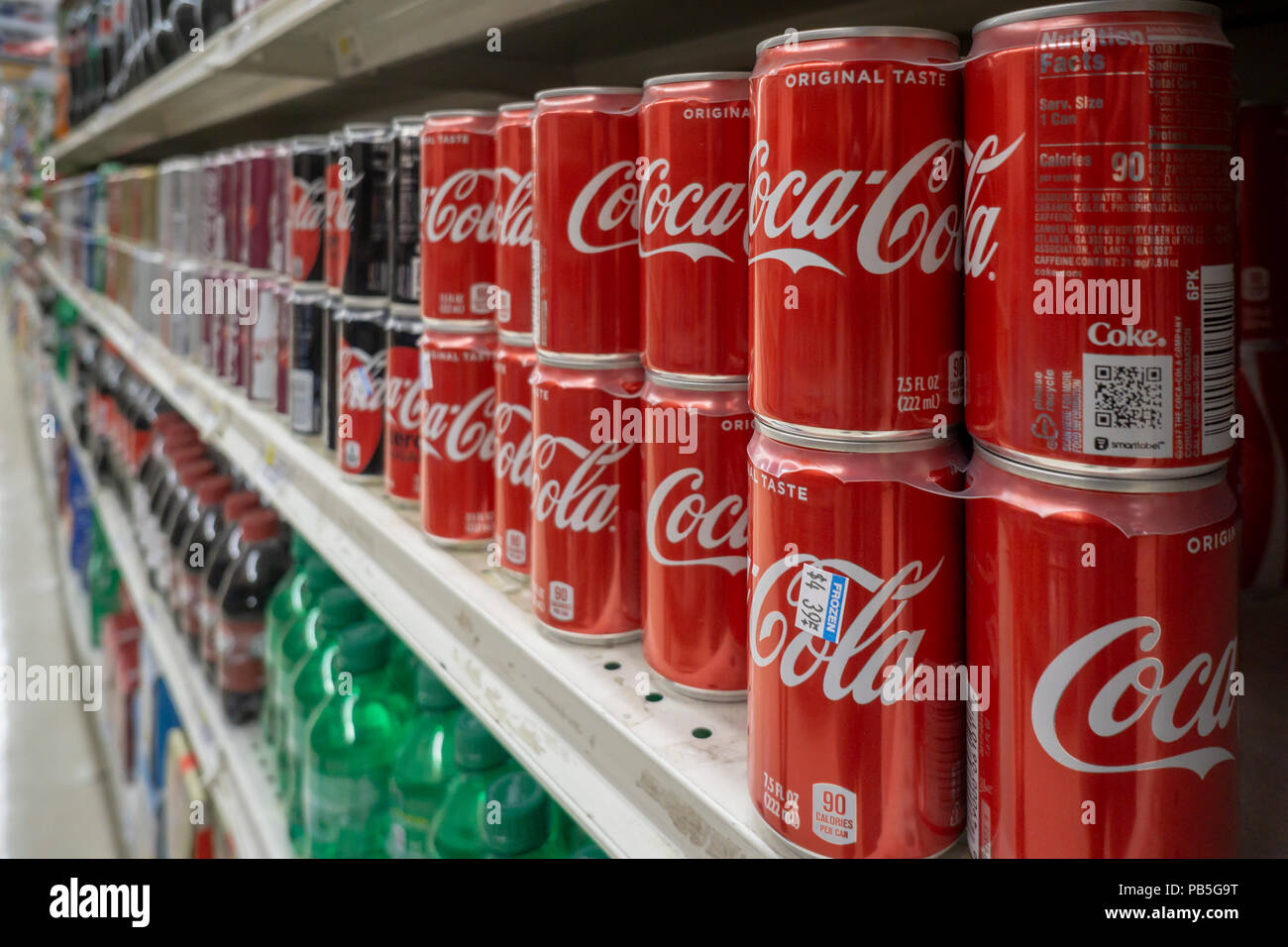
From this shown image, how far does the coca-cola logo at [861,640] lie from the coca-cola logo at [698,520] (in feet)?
0.51

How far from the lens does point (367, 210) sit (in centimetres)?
126

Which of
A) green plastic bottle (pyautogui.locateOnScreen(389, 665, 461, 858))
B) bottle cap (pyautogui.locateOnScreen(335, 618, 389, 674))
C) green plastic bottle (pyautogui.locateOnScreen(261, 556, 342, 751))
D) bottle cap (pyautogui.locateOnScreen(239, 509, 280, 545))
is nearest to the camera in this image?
green plastic bottle (pyautogui.locateOnScreen(389, 665, 461, 858))

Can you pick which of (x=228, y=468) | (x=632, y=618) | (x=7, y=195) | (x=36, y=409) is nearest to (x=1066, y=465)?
(x=632, y=618)

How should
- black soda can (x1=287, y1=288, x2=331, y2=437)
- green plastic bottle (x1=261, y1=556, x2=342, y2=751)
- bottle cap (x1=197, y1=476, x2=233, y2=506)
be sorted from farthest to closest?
bottle cap (x1=197, y1=476, x2=233, y2=506)
green plastic bottle (x1=261, y1=556, x2=342, y2=751)
black soda can (x1=287, y1=288, x2=331, y2=437)

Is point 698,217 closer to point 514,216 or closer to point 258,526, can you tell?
point 514,216

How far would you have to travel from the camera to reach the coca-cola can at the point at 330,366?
1438mm

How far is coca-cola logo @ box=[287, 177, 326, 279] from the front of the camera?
4.87 ft

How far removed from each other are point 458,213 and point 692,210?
0.41 metres

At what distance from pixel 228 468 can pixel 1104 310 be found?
109 inches

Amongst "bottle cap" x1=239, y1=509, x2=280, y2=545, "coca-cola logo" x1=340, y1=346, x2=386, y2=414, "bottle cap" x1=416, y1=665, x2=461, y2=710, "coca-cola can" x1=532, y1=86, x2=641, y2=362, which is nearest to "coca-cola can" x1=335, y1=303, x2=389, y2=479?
"coca-cola logo" x1=340, y1=346, x2=386, y2=414

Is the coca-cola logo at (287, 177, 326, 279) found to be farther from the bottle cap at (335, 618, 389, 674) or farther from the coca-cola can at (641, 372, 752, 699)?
the coca-cola can at (641, 372, 752, 699)

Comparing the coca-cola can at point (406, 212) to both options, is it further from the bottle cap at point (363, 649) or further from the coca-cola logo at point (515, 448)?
the bottle cap at point (363, 649)
